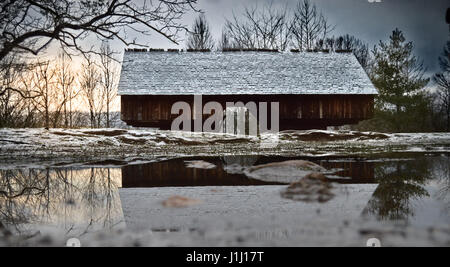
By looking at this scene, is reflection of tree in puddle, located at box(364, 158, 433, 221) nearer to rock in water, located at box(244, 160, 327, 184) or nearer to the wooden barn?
rock in water, located at box(244, 160, 327, 184)

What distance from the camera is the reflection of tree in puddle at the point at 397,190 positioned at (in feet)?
10.5

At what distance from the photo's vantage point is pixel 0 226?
2.91 metres

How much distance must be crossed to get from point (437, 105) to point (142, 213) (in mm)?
34213

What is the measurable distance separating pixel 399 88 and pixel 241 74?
1447 centimetres

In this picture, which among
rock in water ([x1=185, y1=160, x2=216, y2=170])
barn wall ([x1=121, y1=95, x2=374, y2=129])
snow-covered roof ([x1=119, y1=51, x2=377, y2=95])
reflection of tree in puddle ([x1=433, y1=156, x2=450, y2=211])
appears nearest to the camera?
reflection of tree in puddle ([x1=433, y1=156, x2=450, y2=211])

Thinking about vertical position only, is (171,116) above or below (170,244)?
above

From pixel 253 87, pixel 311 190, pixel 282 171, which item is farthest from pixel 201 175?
pixel 253 87

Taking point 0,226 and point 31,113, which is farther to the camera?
point 31,113

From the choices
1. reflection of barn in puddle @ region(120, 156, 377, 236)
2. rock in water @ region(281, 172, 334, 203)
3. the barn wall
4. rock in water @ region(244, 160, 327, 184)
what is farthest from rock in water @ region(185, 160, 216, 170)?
the barn wall

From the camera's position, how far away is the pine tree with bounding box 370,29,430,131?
1037 inches

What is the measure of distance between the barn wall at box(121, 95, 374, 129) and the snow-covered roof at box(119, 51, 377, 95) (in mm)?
734

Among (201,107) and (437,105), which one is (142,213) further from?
(437,105)

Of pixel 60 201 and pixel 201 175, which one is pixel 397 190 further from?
pixel 60 201

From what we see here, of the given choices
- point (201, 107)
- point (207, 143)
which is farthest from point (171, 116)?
point (207, 143)
